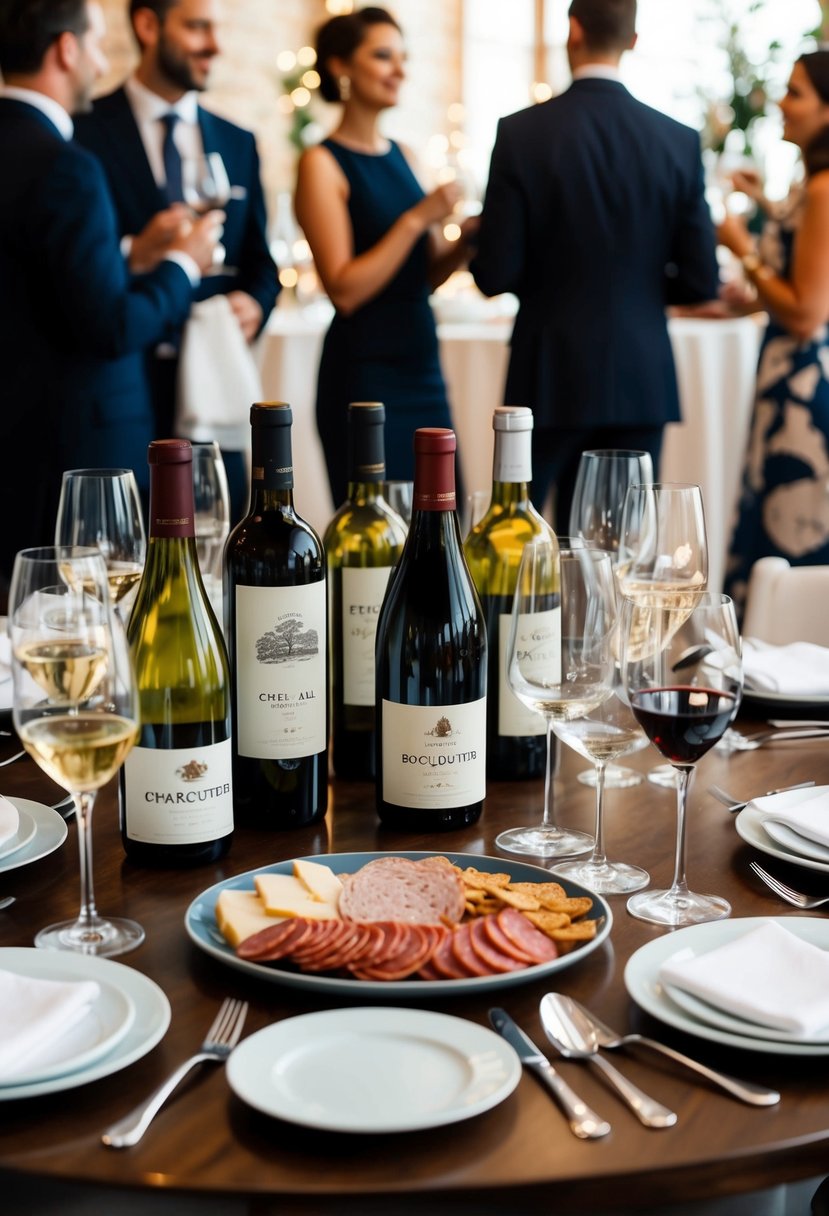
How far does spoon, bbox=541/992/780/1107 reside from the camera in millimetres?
732

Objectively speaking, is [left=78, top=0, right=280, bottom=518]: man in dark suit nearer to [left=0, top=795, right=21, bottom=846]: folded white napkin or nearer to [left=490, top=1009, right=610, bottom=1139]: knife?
[left=0, top=795, right=21, bottom=846]: folded white napkin

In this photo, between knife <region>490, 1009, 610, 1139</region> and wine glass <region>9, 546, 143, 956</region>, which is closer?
knife <region>490, 1009, 610, 1139</region>

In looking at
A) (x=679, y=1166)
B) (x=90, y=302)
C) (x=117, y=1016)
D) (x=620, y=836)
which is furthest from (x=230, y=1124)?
(x=90, y=302)

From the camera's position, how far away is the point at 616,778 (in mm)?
1330

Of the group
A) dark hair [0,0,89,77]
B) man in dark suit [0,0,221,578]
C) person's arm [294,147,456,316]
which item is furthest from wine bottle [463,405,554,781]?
person's arm [294,147,456,316]

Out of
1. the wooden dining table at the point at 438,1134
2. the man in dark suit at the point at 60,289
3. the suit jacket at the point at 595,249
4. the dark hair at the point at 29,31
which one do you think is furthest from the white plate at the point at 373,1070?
the suit jacket at the point at 595,249

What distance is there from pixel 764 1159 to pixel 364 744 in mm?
676

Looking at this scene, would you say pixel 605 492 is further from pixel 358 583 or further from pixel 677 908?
pixel 677 908

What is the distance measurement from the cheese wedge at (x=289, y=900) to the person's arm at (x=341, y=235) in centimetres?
235

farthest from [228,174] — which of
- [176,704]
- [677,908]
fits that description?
[677,908]

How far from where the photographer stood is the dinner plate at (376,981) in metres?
0.81

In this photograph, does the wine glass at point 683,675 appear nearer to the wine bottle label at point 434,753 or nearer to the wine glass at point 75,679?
the wine bottle label at point 434,753

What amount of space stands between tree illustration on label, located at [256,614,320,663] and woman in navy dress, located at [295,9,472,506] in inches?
83.9

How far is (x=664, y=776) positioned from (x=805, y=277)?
2246 mm
